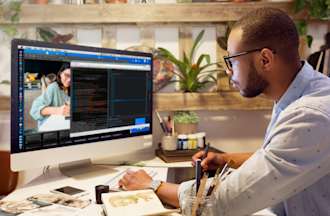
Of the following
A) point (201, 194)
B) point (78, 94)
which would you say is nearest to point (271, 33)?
point (201, 194)

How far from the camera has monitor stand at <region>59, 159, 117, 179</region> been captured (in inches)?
57.9

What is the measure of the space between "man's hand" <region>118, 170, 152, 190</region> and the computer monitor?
0.92 feet

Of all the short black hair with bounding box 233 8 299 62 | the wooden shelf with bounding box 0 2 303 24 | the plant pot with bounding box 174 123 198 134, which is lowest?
the plant pot with bounding box 174 123 198 134

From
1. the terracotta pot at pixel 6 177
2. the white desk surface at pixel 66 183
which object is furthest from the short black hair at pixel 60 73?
the terracotta pot at pixel 6 177

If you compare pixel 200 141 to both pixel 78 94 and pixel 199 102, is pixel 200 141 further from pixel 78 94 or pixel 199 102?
pixel 78 94

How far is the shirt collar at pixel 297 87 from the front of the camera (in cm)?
102

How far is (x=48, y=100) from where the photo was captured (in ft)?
4.30

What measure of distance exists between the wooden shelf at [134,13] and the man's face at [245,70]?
2.93 ft

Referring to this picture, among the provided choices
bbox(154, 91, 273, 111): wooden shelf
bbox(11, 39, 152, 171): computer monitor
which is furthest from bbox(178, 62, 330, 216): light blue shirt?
bbox(154, 91, 273, 111): wooden shelf

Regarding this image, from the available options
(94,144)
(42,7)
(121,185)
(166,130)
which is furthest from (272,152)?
(42,7)

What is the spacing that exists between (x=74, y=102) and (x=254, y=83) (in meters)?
0.70

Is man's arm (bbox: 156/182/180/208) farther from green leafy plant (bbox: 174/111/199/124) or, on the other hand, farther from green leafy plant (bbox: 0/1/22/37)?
green leafy plant (bbox: 0/1/22/37)

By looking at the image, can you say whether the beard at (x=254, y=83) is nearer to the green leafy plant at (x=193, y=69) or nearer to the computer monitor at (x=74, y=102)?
the computer monitor at (x=74, y=102)

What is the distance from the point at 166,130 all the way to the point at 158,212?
882 millimetres
